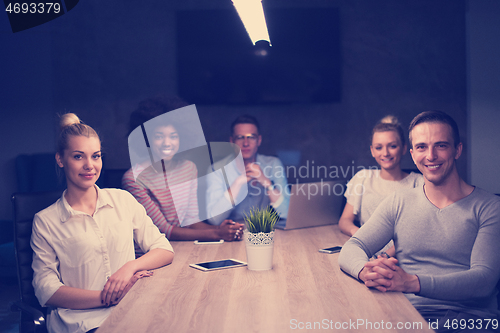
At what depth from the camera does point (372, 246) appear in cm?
154

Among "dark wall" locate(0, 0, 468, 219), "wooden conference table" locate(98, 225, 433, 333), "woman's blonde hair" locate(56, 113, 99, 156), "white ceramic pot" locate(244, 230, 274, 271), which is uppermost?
"dark wall" locate(0, 0, 468, 219)

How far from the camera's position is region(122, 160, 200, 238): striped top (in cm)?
204

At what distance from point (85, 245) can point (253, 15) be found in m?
1.39

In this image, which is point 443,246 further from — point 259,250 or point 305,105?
point 305,105

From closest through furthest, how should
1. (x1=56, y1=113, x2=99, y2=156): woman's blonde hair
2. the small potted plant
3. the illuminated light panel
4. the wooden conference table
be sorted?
the wooden conference table → the small potted plant → (x1=56, y1=113, x2=99, y2=156): woman's blonde hair → the illuminated light panel

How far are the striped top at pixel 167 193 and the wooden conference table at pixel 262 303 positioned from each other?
0.51 metres

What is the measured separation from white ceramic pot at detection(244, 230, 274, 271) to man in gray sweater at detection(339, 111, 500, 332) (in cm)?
27

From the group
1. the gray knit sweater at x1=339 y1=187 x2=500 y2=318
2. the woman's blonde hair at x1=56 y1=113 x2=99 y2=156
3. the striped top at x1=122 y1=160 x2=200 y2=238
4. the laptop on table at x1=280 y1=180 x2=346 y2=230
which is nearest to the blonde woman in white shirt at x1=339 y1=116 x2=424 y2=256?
the laptop on table at x1=280 y1=180 x2=346 y2=230

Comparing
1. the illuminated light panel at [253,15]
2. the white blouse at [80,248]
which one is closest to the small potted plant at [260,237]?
the white blouse at [80,248]

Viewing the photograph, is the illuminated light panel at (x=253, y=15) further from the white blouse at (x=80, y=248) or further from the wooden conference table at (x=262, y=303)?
the wooden conference table at (x=262, y=303)

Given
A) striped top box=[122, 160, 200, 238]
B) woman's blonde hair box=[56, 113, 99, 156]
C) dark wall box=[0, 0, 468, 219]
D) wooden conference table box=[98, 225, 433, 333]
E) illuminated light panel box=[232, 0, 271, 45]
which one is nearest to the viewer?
wooden conference table box=[98, 225, 433, 333]

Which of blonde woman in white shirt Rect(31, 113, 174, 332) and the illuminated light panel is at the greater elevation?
the illuminated light panel

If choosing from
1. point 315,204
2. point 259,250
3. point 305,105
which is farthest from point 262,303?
point 305,105

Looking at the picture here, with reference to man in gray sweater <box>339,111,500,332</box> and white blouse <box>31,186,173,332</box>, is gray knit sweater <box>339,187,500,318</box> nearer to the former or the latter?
man in gray sweater <box>339,111,500,332</box>
